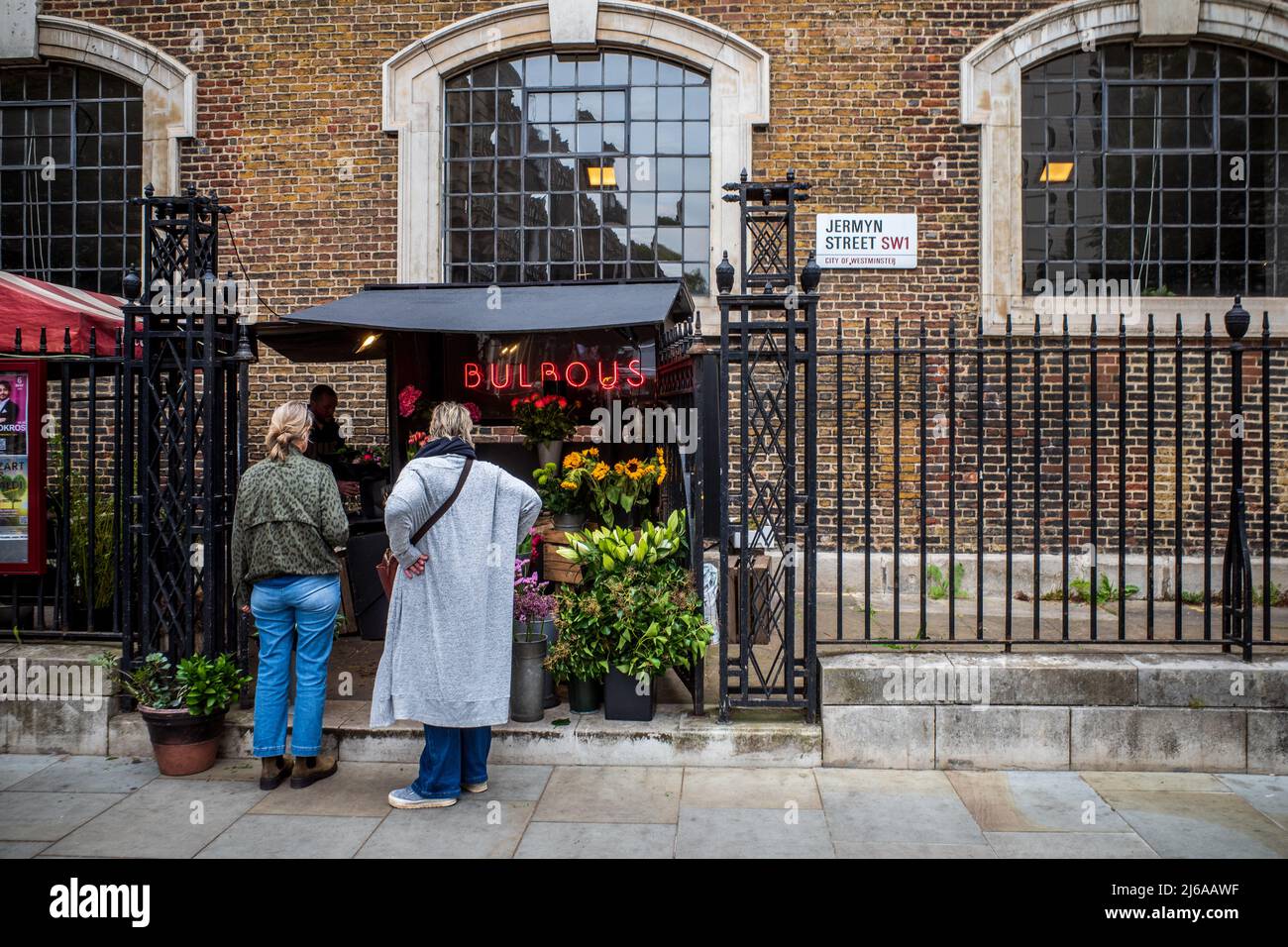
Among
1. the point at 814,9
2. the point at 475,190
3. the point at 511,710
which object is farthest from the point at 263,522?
the point at 814,9

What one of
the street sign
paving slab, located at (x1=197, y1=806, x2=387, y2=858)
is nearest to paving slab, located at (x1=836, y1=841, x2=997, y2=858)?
paving slab, located at (x1=197, y1=806, x2=387, y2=858)

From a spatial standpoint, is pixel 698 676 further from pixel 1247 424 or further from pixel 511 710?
pixel 1247 424

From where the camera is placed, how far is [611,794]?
16.4ft

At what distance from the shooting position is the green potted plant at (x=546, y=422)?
7.26 meters

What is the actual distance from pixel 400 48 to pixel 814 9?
13.8 feet

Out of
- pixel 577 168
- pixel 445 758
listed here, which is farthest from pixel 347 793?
pixel 577 168

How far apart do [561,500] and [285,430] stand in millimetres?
2062

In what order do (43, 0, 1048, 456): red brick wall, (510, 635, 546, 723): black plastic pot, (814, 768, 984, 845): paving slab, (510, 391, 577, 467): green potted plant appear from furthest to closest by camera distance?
(43, 0, 1048, 456): red brick wall
(510, 391, 577, 467): green potted plant
(510, 635, 546, 723): black plastic pot
(814, 768, 984, 845): paving slab

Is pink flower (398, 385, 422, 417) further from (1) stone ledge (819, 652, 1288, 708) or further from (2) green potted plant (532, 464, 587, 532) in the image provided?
(1) stone ledge (819, 652, 1288, 708)

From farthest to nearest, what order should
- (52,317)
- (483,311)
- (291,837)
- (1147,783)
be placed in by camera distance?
(52,317)
(483,311)
(1147,783)
(291,837)

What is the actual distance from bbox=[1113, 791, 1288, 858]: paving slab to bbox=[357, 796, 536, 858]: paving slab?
9.84 ft

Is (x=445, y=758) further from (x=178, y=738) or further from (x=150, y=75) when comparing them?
(x=150, y=75)

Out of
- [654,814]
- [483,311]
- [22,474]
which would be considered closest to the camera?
[654,814]

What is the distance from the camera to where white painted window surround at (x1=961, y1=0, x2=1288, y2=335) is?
9188mm
